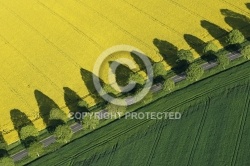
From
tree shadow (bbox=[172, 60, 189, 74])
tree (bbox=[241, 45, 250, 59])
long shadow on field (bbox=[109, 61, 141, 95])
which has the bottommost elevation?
tree (bbox=[241, 45, 250, 59])

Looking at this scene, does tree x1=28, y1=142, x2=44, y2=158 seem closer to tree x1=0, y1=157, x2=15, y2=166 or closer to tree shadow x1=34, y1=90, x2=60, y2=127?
tree x1=0, y1=157, x2=15, y2=166

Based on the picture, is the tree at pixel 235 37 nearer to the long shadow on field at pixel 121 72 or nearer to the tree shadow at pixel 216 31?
the tree shadow at pixel 216 31

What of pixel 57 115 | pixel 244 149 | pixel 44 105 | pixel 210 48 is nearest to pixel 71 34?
pixel 44 105

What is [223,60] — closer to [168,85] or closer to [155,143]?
[168,85]

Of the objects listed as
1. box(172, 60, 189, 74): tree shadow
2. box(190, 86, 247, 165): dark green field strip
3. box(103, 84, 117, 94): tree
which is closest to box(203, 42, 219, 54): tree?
box(172, 60, 189, 74): tree shadow

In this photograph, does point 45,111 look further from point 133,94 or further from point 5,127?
point 133,94
